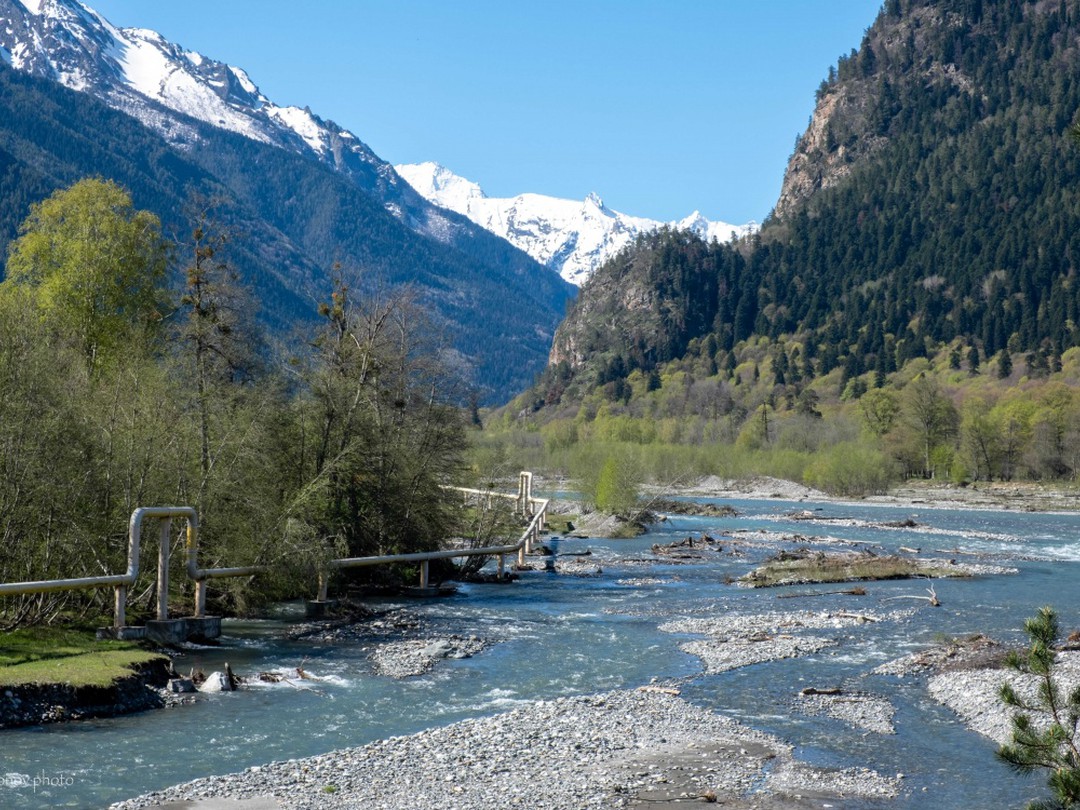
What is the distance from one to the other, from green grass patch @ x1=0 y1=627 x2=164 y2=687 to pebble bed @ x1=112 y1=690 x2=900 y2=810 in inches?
199

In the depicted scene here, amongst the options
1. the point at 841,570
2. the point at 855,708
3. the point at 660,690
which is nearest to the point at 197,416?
the point at 660,690

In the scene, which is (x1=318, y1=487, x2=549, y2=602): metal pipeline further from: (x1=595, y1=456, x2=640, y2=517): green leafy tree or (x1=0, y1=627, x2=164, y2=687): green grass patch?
(x1=595, y1=456, x2=640, y2=517): green leafy tree

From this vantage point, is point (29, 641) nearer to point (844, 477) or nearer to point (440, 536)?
point (440, 536)

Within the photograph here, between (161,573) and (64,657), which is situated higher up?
(161,573)

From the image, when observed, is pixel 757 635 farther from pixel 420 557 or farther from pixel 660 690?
pixel 420 557

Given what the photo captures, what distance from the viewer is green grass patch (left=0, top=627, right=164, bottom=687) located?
1995 centimetres

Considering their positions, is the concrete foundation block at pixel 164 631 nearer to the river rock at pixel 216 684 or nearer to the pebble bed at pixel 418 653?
the river rock at pixel 216 684

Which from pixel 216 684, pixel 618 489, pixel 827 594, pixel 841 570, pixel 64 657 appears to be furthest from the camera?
pixel 618 489

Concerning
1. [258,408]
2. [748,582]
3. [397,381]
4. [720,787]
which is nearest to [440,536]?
[397,381]

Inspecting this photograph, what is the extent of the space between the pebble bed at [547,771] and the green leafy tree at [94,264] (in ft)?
89.0

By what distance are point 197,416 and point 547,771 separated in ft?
55.1

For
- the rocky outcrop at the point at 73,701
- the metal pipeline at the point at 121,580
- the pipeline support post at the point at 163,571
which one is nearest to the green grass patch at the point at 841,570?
the pipeline support post at the point at 163,571

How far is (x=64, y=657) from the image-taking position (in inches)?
850

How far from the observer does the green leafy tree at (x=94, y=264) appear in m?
43.0
